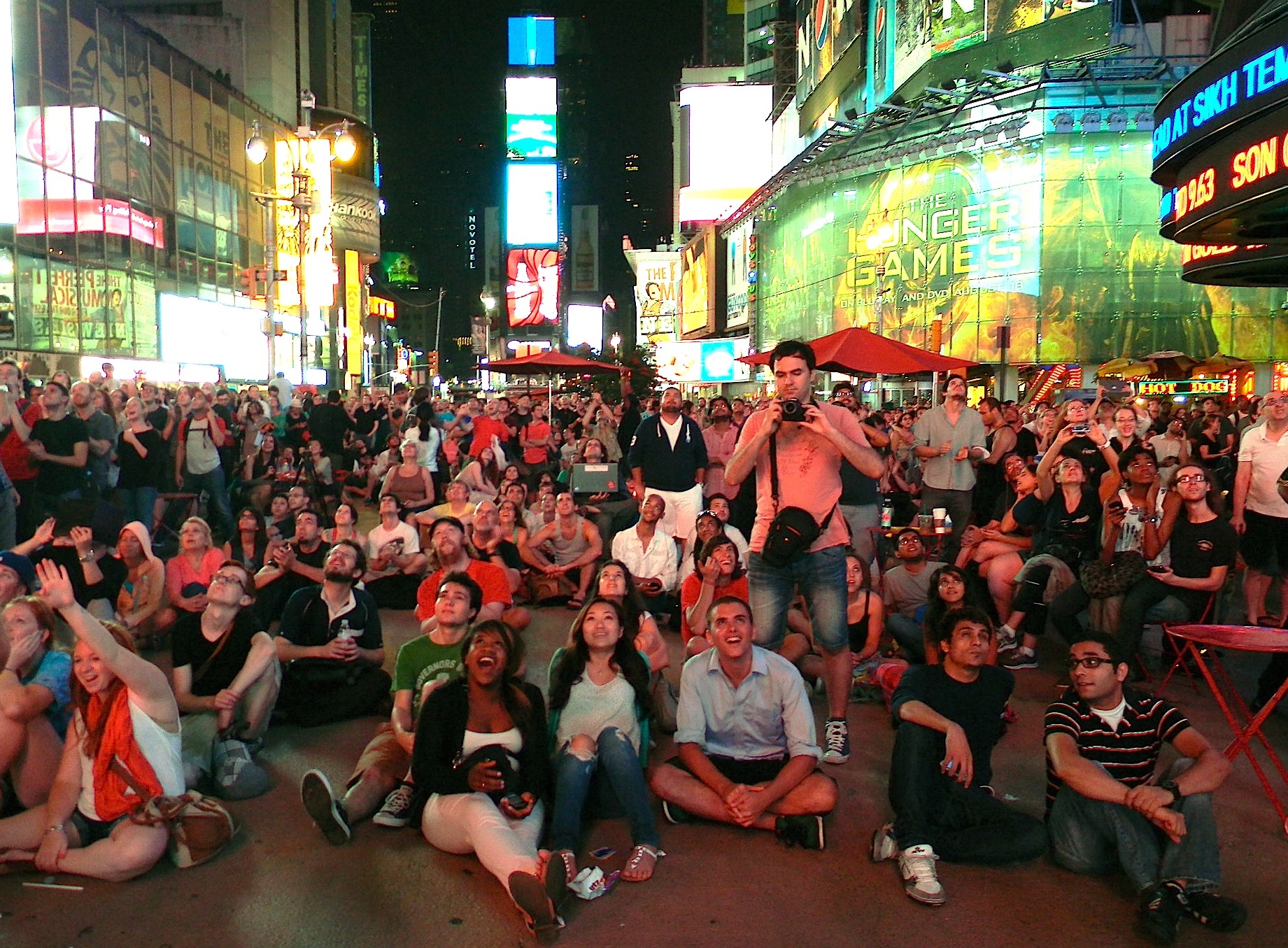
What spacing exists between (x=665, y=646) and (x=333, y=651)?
2.08 m

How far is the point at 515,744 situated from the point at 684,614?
3010 mm

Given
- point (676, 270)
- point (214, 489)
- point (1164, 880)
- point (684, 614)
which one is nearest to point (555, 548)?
point (684, 614)

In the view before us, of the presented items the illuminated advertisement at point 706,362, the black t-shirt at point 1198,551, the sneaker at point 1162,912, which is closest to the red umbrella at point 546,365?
the black t-shirt at point 1198,551

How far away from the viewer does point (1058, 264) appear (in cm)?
2927

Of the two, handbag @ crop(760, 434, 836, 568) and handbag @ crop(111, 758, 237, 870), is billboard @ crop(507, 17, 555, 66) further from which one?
handbag @ crop(111, 758, 237, 870)

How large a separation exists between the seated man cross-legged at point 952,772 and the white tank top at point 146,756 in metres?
2.83

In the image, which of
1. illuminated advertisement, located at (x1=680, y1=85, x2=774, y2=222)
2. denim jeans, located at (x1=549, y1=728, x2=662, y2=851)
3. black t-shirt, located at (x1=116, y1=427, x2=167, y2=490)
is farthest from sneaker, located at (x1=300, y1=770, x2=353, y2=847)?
illuminated advertisement, located at (x1=680, y1=85, x2=774, y2=222)

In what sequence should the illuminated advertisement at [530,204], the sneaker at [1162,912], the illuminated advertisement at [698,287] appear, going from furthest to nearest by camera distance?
the illuminated advertisement at [530,204] → the illuminated advertisement at [698,287] → the sneaker at [1162,912]

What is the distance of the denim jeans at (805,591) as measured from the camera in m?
4.92

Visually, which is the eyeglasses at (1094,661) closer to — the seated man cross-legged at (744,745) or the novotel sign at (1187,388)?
the seated man cross-legged at (744,745)

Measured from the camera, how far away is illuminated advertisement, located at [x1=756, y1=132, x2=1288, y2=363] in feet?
93.5

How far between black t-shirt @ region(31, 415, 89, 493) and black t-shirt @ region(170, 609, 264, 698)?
15.7ft

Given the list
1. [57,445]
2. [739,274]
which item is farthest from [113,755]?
[739,274]

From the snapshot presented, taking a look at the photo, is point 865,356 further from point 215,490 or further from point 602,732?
point 215,490
